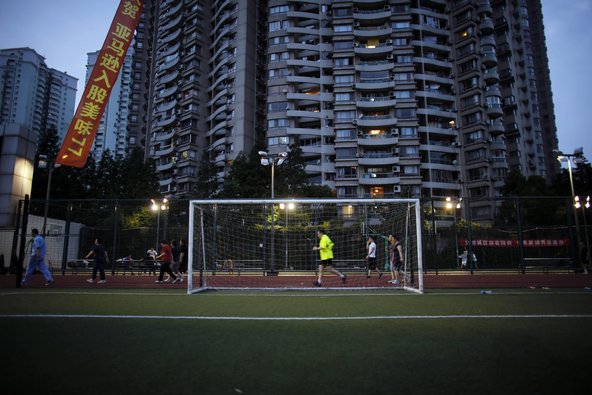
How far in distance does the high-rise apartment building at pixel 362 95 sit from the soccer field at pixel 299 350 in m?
44.6

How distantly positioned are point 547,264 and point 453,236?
4.39m

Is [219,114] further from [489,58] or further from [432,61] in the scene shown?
[489,58]

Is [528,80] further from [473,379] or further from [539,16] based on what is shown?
[473,379]

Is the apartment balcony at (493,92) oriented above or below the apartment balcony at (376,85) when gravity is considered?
above

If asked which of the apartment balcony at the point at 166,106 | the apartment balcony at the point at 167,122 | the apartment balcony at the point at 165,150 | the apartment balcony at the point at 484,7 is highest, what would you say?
the apartment balcony at the point at 484,7

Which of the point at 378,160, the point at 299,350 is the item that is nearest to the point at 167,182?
the point at 378,160

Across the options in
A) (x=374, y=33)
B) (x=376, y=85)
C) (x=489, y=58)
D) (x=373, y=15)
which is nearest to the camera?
(x=376, y=85)

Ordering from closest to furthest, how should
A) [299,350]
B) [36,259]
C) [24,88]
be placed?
[299,350]
[36,259]
[24,88]

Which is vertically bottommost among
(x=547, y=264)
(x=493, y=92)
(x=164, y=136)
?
(x=547, y=264)

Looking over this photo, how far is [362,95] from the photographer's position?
53.6m

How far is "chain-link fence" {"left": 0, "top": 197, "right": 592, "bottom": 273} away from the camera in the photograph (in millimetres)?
16750

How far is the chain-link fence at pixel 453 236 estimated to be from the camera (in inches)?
659

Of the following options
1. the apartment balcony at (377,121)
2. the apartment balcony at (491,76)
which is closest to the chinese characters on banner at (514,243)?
the apartment balcony at (377,121)

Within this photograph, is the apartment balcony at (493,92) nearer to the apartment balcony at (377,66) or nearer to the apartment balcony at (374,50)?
the apartment balcony at (377,66)
